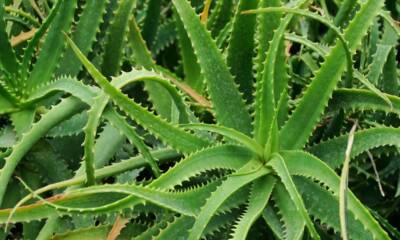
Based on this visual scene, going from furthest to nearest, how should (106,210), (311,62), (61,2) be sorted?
1. (311,62)
2. (61,2)
3. (106,210)

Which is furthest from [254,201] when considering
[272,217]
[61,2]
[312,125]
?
[61,2]

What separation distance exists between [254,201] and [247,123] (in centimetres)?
16

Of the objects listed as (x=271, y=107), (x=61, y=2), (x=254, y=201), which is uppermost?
(x=61, y=2)

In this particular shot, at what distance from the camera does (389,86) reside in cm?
124

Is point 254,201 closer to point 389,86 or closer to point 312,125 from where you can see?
point 312,125

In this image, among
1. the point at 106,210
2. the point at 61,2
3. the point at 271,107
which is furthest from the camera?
the point at 61,2

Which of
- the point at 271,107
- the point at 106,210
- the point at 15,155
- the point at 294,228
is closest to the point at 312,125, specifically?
the point at 271,107

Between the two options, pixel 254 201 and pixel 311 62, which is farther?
pixel 311 62

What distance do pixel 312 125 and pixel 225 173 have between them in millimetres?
144

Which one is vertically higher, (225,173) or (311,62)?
(311,62)

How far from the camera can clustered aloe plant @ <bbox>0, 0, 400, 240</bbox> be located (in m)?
1.01

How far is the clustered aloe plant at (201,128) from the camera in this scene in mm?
1014

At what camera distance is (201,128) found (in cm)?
103

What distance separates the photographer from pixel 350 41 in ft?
3.64
